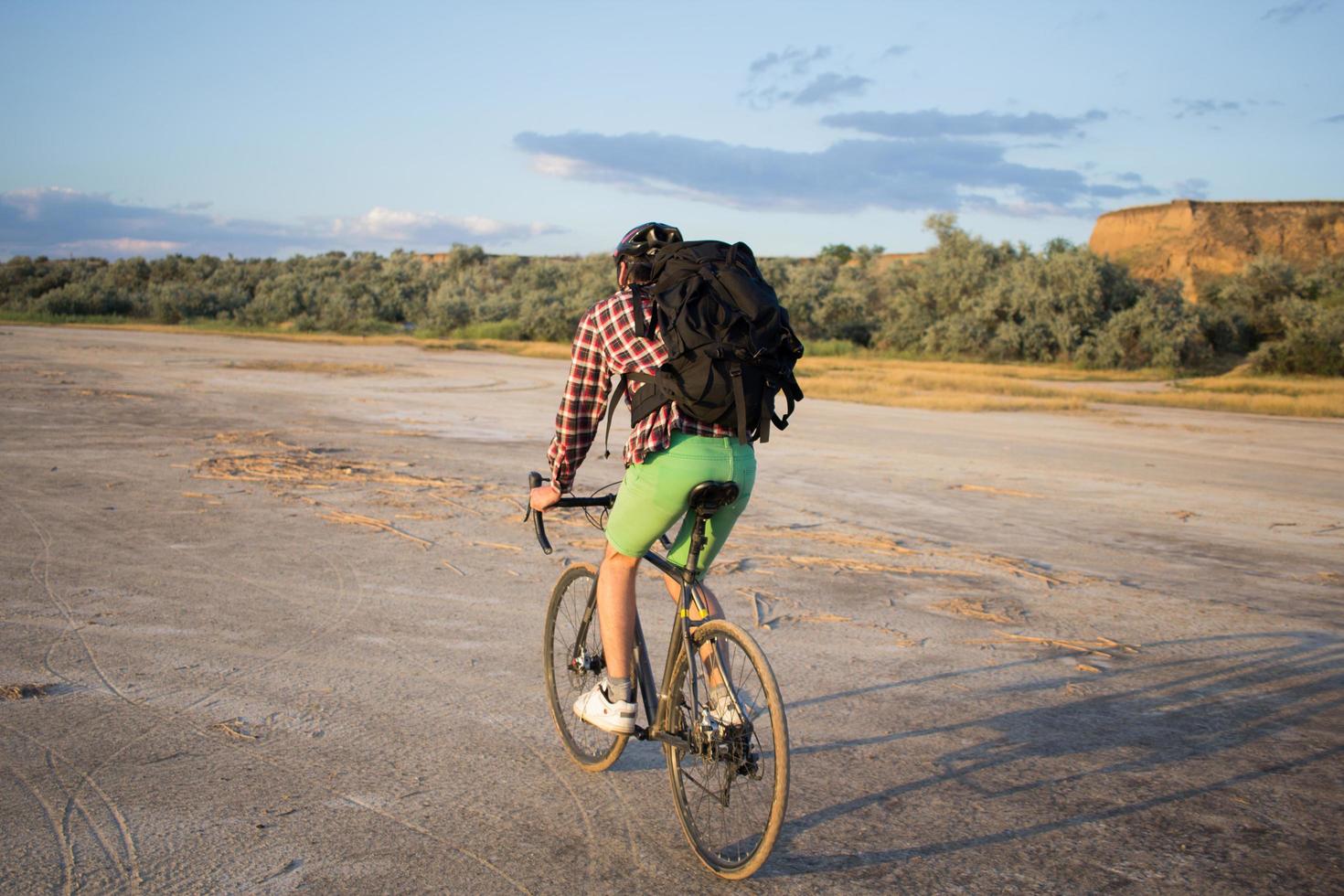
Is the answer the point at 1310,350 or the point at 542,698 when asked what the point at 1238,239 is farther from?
the point at 542,698

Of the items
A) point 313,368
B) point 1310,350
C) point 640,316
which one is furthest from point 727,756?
point 1310,350

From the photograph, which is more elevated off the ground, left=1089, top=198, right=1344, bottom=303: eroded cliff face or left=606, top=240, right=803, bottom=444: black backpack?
left=1089, top=198, right=1344, bottom=303: eroded cliff face

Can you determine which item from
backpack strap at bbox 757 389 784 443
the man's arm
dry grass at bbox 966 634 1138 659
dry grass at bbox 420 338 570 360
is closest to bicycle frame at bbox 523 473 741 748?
the man's arm

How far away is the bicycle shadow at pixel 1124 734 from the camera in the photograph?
152 inches

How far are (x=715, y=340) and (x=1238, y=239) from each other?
106m

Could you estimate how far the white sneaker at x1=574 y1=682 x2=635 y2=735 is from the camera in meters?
3.84

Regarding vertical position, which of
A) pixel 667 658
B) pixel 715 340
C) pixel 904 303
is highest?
pixel 904 303

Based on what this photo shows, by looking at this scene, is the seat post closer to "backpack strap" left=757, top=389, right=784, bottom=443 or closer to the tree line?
"backpack strap" left=757, top=389, right=784, bottom=443

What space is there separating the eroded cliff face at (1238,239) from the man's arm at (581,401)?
97.0 metres

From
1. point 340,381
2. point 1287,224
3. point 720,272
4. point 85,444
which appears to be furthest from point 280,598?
point 1287,224

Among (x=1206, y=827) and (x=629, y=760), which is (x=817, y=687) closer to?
(x=629, y=760)

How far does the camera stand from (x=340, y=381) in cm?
2439

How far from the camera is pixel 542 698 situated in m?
5.10

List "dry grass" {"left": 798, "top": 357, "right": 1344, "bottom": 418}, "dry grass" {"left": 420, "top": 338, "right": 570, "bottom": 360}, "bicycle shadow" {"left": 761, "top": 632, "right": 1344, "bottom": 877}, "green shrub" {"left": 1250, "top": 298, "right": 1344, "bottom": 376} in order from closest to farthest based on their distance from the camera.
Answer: "bicycle shadow" {"left": 761, "top": 632, "right": 1344, "bottom": 877}, "dry grass" {"left": 798, "top": 357, "right": 1344, "bottom": 418}, "green shrub" {"left": 1250, "top": 298, "right": 1344, "bottom": 376}, "dry grass" {"left": 420, "top": 338, "right": 570, "bottom": 360}
